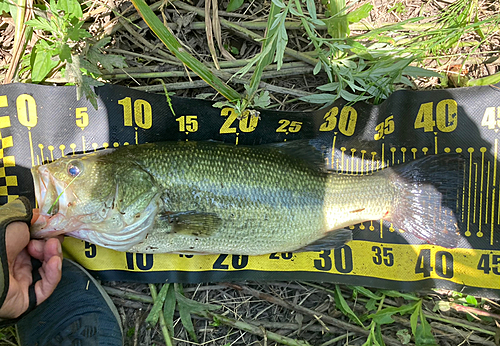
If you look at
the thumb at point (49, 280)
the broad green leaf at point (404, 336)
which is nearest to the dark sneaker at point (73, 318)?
the thumb at point (49, 280)

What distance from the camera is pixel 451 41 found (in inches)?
114

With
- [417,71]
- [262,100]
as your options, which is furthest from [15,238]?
[417,71]

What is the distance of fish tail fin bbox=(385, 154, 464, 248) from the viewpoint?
2676 mm

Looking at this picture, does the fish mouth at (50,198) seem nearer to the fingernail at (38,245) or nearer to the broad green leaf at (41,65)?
the fingernail at (38,245)

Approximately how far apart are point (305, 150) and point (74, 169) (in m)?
1.80

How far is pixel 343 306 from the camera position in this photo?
9.12 ft

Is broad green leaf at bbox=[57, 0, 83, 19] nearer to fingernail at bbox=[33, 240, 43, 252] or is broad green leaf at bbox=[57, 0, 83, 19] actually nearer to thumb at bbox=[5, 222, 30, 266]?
thumb at bbox=[5, 222, 30, 266]

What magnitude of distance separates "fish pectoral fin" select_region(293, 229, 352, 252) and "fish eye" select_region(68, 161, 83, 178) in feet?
6.18

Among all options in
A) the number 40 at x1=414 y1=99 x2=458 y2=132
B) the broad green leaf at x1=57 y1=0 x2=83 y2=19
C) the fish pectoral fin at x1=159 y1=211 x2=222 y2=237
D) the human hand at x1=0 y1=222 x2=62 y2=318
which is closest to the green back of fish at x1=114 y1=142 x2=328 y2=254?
the fish pectoral fin at x1=159 y1=211 x2=222 y2=237

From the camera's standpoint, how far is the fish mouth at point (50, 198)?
7.68 feet

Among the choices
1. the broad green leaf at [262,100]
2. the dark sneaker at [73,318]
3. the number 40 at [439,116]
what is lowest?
the dark sneaker at [73,318]

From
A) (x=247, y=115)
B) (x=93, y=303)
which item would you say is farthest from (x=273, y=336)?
(x=247, y=115)

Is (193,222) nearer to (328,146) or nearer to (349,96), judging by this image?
(328,146)

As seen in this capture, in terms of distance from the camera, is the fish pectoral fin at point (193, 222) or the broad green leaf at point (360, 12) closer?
the fish pectoral fin at point (193, 222)
